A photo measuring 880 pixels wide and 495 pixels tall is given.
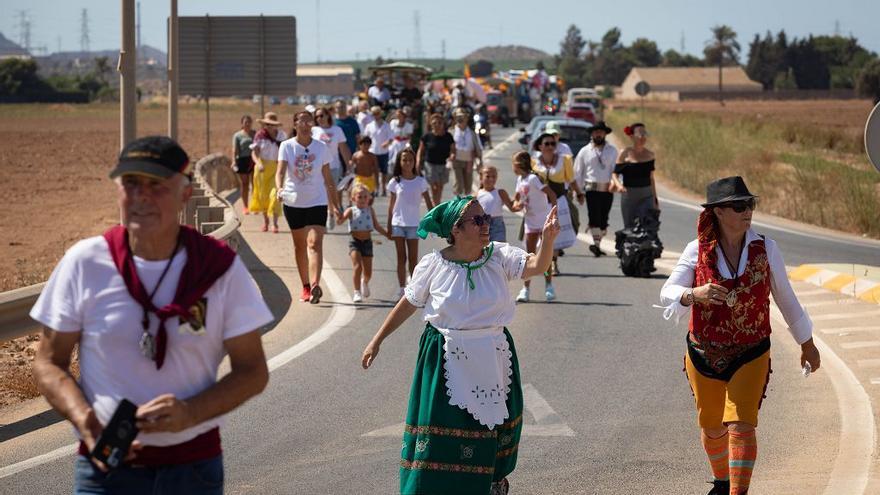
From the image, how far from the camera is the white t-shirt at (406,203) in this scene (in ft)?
52.4

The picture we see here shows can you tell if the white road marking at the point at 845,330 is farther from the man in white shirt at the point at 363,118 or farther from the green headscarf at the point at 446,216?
the man in white shirt at the point at 363,118

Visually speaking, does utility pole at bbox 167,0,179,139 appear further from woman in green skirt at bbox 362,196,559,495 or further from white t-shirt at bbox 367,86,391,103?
woman in green skirt at bbox 362,196,559,495

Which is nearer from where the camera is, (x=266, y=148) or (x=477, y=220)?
(x=477, y=220)

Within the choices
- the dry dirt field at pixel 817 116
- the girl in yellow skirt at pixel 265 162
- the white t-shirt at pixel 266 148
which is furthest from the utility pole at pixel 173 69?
the dry dirt field at pixel 817 116

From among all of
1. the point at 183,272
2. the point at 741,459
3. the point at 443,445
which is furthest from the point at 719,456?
the point at 183,272

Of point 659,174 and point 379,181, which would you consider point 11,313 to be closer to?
point 379,181

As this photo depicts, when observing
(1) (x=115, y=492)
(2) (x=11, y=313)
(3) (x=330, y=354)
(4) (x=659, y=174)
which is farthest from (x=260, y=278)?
(4) (x=659, y=174)

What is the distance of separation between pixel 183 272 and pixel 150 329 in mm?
207

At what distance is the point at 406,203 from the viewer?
1599 cm

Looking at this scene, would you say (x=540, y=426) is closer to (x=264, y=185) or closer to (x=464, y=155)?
(x=264, y=185)

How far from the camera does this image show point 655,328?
14.1 m

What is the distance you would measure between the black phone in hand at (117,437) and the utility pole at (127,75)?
382 inches

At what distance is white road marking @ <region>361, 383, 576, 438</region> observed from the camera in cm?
943

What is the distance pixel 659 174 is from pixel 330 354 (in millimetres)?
30856
